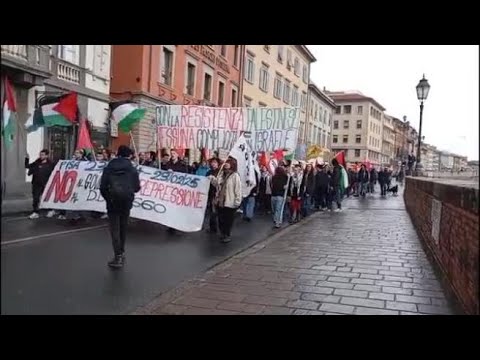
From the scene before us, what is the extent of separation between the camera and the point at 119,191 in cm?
Result: 670

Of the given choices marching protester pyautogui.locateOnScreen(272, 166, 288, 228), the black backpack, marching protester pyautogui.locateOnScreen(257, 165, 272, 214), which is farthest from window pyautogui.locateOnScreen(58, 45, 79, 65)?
marching protester pyautogui.locateOnScreen(257, 165, 272, 214)

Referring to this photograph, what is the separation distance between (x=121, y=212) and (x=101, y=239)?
0.70m

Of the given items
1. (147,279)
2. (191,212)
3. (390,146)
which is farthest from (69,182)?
(390,146)

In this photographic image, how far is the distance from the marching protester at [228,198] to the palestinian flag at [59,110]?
2.85 m

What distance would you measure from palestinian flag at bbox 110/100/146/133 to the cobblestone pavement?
407cm

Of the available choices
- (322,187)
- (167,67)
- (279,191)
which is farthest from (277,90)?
(167,67)

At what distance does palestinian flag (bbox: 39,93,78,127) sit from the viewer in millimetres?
7309

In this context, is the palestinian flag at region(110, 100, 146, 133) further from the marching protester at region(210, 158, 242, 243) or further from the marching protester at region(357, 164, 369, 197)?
the marching protester at region(357, 164, 369, 197)

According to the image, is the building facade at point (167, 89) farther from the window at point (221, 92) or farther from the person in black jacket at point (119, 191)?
the person in black jacket at point (119, 191)

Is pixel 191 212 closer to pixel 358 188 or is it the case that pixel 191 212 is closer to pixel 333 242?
pixel 333 242

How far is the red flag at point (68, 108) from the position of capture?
7.70 metres

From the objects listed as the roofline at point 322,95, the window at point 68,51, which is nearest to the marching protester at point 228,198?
the window at point 68,51
